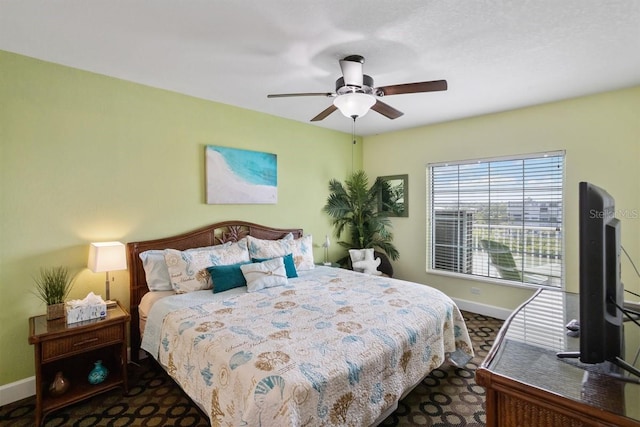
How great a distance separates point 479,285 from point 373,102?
9.77 ft

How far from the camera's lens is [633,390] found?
3.22 feet

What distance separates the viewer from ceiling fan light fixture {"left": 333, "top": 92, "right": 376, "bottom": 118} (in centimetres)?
227

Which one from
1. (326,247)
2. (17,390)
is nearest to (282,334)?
(17,390)

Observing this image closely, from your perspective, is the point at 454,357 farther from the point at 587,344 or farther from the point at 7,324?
the point at 7,324

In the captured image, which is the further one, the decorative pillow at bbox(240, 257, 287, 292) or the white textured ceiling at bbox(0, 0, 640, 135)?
the decorative pillow at bbox(240, 257, 287, 292)

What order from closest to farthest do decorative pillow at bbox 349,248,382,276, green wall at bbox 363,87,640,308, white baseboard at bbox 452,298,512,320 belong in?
green wall at bbox 363,87,640,308
white baseboard at bbox 452,298,512,320
decorative pillow at bbox 349,248,382,276

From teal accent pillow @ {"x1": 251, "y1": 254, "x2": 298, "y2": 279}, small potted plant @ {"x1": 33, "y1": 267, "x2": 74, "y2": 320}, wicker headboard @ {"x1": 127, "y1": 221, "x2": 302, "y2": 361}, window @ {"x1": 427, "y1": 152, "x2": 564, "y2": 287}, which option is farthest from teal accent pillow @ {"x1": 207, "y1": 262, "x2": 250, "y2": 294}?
window @ {"x1": 427, "y1": 152, "x2": 564, "y2": 287}

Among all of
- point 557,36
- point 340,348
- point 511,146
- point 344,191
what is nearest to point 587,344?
point 340,348

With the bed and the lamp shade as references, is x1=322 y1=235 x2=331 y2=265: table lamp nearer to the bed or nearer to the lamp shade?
the bed

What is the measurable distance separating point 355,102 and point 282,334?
1.70 m

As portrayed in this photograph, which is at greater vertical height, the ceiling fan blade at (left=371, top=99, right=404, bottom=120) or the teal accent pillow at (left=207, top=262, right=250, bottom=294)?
the ceiling fan blade at (left=371, top=99, right=404, bottom=120)

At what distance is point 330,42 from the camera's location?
7.09 feet

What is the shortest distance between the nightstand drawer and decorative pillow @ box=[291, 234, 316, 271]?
178 cm

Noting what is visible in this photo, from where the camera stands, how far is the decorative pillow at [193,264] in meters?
2.72
